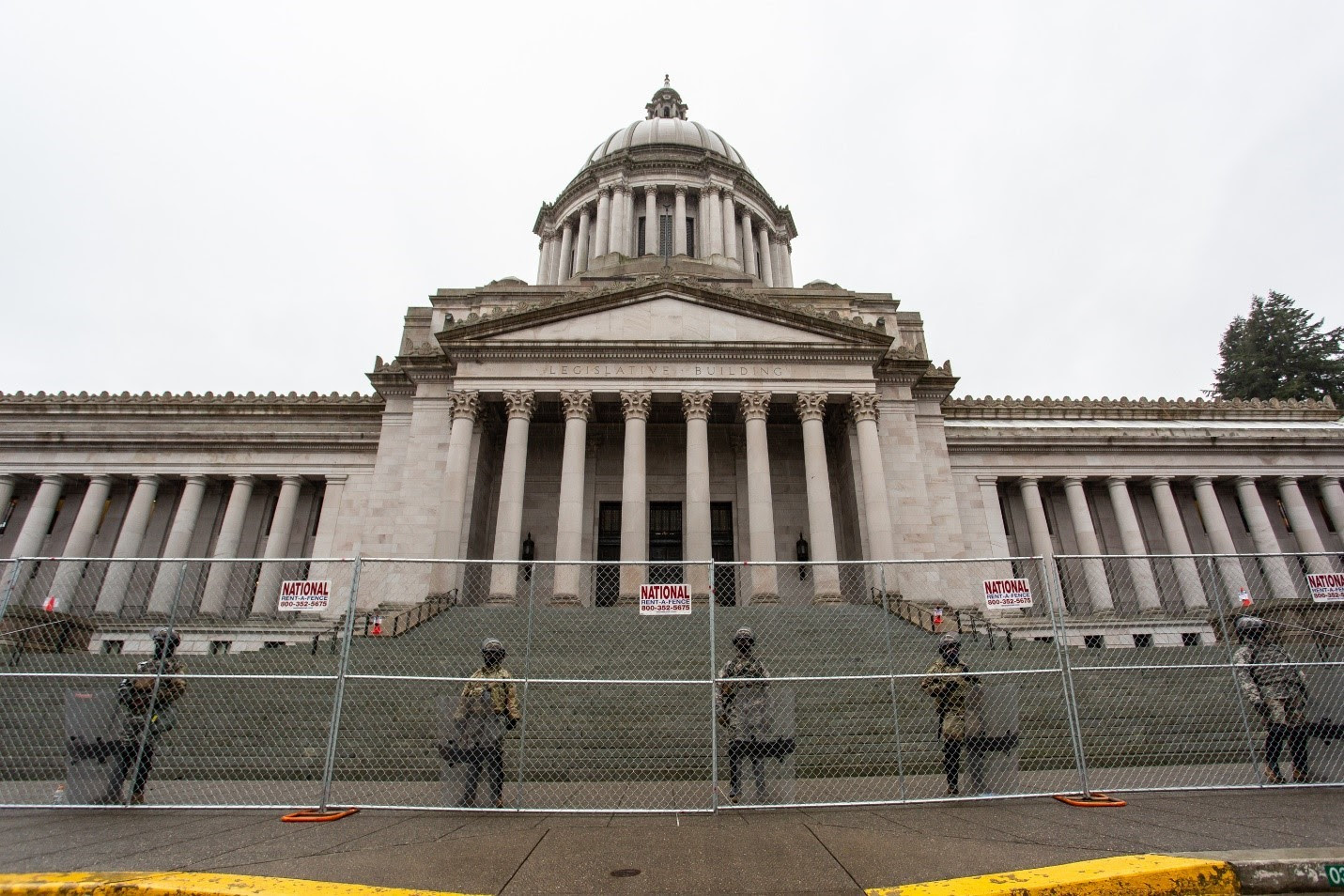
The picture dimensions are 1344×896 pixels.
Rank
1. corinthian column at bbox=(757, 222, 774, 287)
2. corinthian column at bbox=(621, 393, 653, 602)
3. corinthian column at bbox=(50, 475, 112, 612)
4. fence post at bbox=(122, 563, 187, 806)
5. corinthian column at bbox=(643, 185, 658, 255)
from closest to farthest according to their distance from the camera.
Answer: fence post at bbox=(122, 563, 187, 806)
corinthian column at bbox=(621, 393, 653, 602)
corinthian column at bbox=(50, 475, 112, 612)
corinthian column at bbox=(643, 185, 658, 255)
corinthian column at bbox=(757, 222, 774, 287)

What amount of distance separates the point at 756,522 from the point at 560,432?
33.0ft

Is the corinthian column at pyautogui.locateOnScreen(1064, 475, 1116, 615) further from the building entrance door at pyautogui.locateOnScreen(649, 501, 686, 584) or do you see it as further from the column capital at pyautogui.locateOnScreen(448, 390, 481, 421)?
the column capital at pyautogui.locateOnScreen(448, 390, 481, 421)

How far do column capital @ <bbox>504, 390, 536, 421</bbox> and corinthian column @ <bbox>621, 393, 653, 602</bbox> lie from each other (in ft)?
11.4

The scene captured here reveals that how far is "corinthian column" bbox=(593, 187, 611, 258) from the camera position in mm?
41812

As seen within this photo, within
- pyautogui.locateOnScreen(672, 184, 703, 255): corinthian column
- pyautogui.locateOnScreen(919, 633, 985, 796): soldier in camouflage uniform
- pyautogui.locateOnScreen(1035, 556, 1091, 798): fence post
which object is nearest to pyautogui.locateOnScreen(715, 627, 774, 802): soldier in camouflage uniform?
pyautogui.locateOnScreen(919, 633, 985, 796): soldier in camouflage uniform

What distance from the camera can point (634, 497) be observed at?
23500mm

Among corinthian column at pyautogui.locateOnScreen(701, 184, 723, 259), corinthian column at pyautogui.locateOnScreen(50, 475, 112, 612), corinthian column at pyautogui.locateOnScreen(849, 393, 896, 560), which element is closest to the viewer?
corinthian column at pyautogui.locateOnScreen(849, 393, 896, 560)

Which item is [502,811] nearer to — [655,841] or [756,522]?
[655,841]

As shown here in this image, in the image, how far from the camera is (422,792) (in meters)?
8.91

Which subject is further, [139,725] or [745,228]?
[745,228]

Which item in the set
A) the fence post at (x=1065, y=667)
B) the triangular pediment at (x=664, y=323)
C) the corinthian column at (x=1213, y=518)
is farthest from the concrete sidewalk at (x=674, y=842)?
the corinthian column at (x=1213, y=518)

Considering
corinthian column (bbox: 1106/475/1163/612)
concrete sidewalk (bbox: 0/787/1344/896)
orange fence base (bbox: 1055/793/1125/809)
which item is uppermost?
corinthian column (bbox: 1106/475/1163/612)

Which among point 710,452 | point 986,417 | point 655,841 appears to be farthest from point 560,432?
point 655,841

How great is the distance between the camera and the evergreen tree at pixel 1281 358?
160 ft
